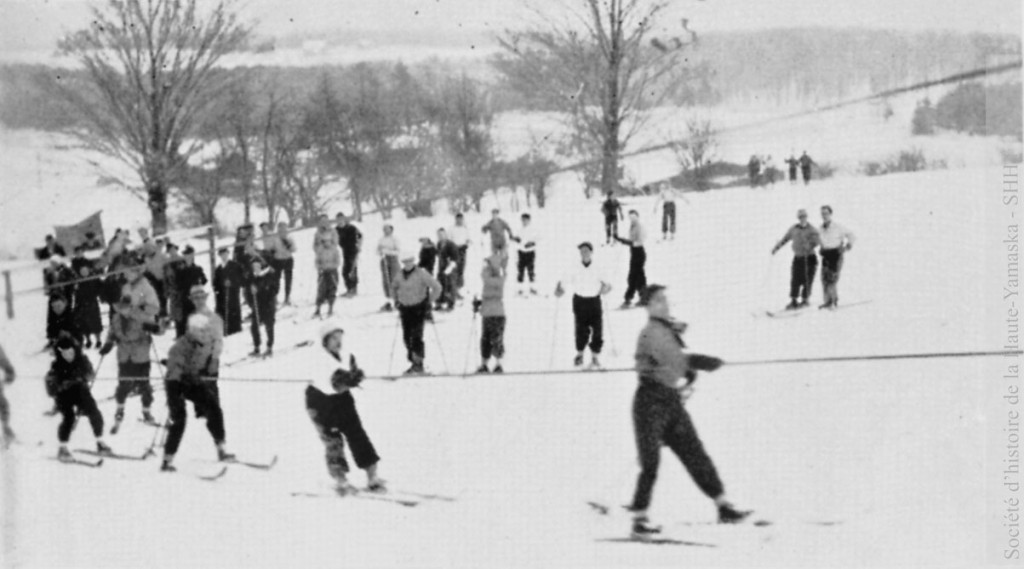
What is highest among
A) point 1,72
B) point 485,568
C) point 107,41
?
point 107,41

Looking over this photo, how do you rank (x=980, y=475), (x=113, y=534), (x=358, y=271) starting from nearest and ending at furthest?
(x=980, y=475) < (x=113, y=534) < (x=358, y=271)

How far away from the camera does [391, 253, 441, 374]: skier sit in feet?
17.3

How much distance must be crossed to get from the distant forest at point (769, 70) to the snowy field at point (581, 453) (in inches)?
26.7

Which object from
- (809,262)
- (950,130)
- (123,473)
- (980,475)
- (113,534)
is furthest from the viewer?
(809,262)

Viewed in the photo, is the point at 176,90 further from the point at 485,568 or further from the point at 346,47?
the point at 485,568

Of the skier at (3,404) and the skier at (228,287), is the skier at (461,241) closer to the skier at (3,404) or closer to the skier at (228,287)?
the skier at (228,287)

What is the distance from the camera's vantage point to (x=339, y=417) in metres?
4.38

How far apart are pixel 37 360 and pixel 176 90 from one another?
140 inches

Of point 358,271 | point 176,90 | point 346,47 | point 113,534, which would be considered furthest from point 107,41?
point 113,534

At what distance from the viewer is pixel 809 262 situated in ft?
19.9

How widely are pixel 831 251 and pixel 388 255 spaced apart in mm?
2883

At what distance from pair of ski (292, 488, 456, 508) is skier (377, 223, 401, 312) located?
1860 millimetres

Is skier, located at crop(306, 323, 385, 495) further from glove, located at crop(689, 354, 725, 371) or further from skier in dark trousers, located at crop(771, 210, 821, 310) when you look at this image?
skier in dark trousers, located at crop(771, 210, 821, 310)

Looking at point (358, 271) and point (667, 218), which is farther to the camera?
point (667, 218)
